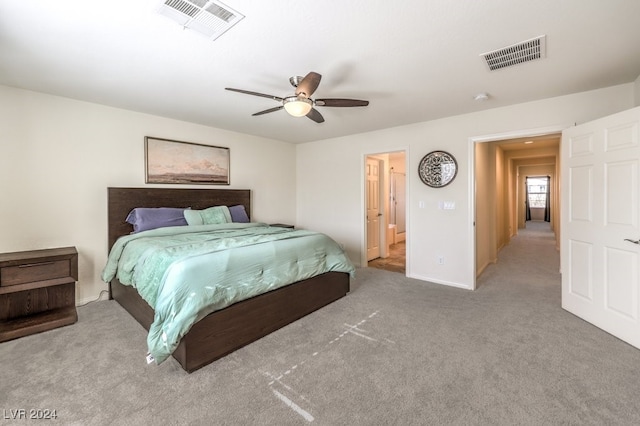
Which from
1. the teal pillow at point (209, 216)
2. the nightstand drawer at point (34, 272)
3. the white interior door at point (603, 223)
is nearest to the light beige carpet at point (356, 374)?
the white interior door at point (603, 223)

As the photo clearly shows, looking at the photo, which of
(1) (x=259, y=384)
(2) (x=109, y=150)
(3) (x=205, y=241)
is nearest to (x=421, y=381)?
(1) (x=259, y=384)

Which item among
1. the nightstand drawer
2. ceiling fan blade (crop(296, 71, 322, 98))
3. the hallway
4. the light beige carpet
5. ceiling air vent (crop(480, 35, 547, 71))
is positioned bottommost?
the light beige carpet

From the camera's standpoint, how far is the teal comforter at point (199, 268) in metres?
2.01

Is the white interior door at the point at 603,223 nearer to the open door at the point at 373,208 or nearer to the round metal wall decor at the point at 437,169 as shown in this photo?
the round metal wall decor at the point at 437,169

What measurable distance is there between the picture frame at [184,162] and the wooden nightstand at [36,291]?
1.43 metres

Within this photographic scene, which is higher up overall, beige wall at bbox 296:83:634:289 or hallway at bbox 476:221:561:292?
beige wall at bbox 296:83:634:289

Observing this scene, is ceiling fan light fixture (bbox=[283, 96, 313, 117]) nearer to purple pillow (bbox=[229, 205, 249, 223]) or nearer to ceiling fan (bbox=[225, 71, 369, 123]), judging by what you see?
ceiling fan (bbox=[225, 71, 369, 123])

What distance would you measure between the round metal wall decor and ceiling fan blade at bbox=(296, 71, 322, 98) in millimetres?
2481

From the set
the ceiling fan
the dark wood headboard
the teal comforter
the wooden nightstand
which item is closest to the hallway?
the teal comforter

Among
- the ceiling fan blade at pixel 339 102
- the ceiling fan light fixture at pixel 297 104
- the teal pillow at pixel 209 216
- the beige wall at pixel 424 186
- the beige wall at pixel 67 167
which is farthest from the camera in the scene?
the teal pillow at pixel 209 216

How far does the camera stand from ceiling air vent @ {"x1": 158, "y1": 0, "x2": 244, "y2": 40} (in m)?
1.68

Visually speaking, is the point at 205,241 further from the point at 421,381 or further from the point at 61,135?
the point at 421,381

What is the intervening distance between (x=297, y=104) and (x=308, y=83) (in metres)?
0.20

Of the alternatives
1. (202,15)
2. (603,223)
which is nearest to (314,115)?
(202,15)
